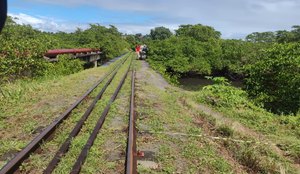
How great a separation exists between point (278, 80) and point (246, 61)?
1113 inches

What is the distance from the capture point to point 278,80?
18.1 meters

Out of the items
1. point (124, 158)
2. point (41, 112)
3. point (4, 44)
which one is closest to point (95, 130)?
point (124, 158)

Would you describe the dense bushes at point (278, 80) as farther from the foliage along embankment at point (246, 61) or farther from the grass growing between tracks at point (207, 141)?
the grass growing between tracks at point (207, 141)

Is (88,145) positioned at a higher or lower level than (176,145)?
higher

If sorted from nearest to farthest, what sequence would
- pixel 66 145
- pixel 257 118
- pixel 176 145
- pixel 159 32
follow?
pixel 66 145 < pixel 176 145 < pixel 257 118 < pixel 159 32

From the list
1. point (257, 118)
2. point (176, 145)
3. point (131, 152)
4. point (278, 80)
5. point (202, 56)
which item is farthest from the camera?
point (202, 56)

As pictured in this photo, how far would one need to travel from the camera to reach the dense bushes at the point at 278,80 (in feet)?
57.2

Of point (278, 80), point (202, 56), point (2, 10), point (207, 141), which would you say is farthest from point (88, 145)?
point (202, 56)

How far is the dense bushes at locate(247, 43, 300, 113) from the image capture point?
17.4 m

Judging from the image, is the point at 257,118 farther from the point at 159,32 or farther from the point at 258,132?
the point at 159,32

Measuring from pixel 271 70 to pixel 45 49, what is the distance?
13559mm

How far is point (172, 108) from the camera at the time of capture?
1186 centimetres

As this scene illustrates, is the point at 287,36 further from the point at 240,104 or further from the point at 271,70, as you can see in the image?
the point at 240,104

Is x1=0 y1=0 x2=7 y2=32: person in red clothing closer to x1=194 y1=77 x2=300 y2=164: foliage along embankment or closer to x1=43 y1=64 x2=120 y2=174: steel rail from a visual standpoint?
x1=43 y1=64 x2=120 y2=174: steel rail
